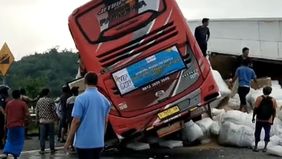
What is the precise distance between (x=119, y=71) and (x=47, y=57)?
4271 centimetres

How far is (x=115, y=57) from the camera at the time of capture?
44.1ft

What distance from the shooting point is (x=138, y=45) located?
13422 millimetres

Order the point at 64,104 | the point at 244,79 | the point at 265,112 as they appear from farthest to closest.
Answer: the point at 244,79 → the point at 64,104 → the point at 265,112

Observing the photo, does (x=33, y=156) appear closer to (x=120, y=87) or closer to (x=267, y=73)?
(x=120, y=87)

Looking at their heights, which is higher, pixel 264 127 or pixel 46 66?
pixel 46 66

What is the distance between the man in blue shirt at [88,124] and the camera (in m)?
8.16

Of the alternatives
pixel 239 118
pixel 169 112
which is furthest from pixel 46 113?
pixel 239 118

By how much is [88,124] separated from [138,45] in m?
5.41

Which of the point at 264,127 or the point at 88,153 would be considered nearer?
the point at 88,153

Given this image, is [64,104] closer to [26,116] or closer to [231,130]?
[26,116]

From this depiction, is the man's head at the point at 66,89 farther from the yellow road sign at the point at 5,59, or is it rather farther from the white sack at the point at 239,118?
the yellow road sign at the point at 5,59

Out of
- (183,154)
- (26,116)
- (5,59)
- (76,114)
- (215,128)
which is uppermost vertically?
(5,59)

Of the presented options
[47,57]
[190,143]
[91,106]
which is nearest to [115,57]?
[190,143]

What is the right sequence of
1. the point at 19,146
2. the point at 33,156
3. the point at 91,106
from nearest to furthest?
the point at 91,106
the point at 19,146
the point at 33,156
